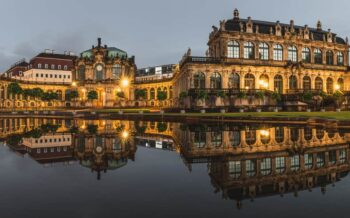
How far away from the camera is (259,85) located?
7100 centimetres

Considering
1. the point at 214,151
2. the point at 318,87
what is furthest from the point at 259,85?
the point at 214,151

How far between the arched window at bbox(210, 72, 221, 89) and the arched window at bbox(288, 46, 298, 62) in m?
22.1

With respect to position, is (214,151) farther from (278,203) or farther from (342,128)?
(342,128)

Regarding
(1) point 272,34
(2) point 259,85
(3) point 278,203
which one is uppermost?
(1) point 272,34

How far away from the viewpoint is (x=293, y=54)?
76562 mm

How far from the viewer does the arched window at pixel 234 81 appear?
68.3 m

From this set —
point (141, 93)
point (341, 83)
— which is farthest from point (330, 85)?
point (141, 93)

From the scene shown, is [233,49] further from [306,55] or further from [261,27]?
[306,55]

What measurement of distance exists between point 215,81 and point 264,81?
13.5 metres

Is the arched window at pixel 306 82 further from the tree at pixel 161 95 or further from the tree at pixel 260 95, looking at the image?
the tree at pixel 161 95

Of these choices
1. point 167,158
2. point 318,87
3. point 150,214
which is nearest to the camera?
point 150,214

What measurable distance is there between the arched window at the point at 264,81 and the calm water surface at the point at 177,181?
5743 cm

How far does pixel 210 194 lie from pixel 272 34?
72288 mm

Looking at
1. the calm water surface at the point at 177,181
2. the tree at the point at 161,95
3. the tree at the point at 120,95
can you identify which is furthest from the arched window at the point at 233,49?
the calm water surface at the point at 177,181
